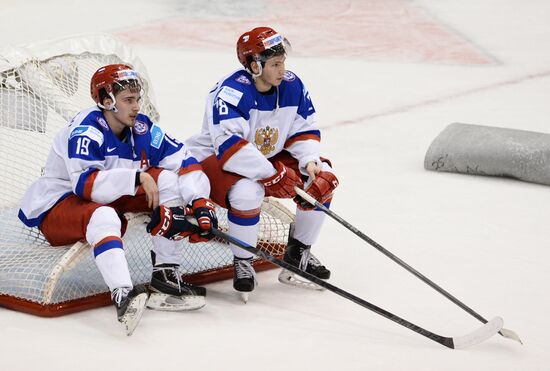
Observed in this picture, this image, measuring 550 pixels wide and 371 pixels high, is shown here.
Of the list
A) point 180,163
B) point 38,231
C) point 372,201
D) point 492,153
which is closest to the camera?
point 180,163

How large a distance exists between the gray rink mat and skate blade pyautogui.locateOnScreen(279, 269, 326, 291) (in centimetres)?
154

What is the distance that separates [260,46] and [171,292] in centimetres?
83

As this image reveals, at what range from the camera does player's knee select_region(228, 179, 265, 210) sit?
3.53 metres

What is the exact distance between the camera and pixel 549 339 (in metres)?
3.27

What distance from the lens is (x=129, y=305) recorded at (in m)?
3.24

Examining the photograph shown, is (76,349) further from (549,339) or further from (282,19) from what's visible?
(282,19)

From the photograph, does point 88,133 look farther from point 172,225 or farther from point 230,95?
point 230,95

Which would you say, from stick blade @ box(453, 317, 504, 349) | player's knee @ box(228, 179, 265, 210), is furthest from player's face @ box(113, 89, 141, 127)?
stick blade @ box(453, 317, 504, 349)

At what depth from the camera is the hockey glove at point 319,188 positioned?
3.63m

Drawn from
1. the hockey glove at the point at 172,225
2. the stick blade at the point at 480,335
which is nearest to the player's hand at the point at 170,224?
the hockey glove at the point at 172,225

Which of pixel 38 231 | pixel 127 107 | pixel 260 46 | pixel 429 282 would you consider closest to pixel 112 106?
pixel 127 107

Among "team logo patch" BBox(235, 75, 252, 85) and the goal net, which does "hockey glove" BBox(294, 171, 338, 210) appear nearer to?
the goal net

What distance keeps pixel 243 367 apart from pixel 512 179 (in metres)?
2.33

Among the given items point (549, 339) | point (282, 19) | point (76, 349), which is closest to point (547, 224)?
point (549, 339)
